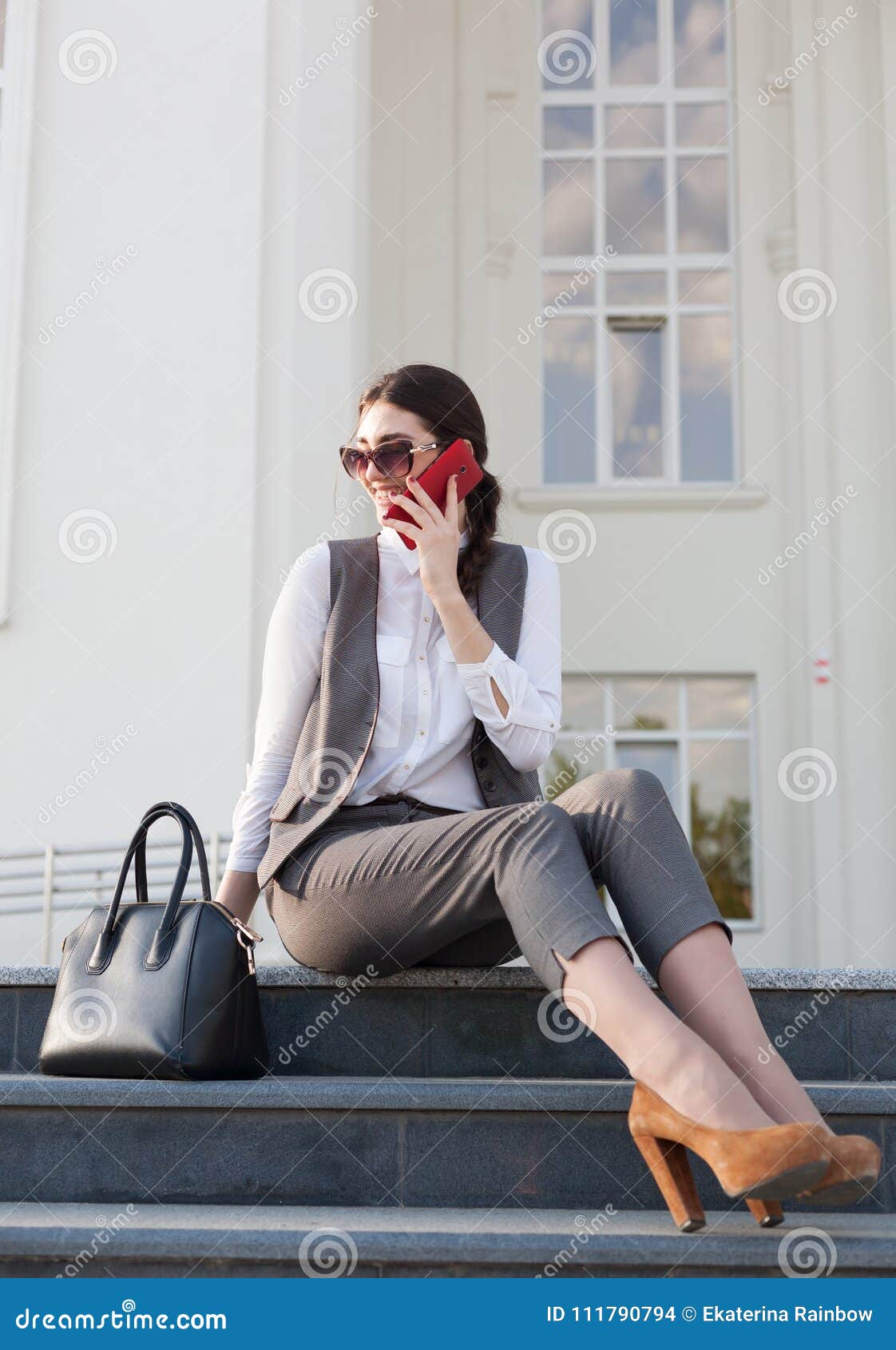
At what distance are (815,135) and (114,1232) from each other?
29.4 ft

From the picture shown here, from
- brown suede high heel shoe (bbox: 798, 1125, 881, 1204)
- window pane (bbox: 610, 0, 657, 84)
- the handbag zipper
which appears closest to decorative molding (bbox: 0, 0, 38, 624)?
window pane (bbox: 610, 0, 657, 84)

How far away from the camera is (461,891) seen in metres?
1.96

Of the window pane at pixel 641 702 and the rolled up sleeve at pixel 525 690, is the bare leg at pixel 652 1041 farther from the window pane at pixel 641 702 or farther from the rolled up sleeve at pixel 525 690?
the window pane at pixel 641 702

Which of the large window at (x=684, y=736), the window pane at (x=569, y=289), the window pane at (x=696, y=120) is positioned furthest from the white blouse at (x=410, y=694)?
the window pane at (x=696, y=120)

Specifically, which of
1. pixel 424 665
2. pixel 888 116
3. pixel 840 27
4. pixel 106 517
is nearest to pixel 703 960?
pixel 424 665

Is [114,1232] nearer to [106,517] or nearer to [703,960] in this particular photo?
[703,960]

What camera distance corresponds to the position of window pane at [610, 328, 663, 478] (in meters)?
9.11

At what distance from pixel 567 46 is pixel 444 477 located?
815cm

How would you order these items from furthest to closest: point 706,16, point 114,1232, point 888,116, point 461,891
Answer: point 706,16 → point 888,116 → point 461,891 → point 114,1232

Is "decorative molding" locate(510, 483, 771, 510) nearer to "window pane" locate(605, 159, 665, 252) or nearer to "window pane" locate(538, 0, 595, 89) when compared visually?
"window pane" locate(605, 159, 665, 252)

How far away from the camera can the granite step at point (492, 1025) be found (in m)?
2.18
